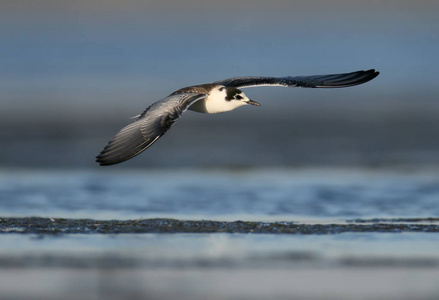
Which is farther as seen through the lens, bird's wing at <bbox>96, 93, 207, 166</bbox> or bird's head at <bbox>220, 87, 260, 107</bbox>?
bird's head at <bbox>220, 87, 260, 107</bbox>

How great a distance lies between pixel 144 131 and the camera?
36.8 feet

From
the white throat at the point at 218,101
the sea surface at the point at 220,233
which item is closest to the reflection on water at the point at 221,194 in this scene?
the sea surface at the point at 220,233

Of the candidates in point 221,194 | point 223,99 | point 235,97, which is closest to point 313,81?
point 235,97

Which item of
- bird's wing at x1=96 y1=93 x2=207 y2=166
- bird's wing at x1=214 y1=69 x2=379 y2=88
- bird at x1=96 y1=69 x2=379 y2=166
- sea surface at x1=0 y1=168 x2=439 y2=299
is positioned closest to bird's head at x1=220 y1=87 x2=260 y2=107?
bird at x1=96 y1=69 x2=379 y2=166

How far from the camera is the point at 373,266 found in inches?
393

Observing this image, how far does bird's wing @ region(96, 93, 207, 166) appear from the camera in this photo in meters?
10.7

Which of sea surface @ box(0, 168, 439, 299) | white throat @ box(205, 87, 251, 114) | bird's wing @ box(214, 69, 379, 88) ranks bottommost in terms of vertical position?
sea surface @ box(0, 168, 439, 299)

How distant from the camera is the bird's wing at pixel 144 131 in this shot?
10734 millimetres

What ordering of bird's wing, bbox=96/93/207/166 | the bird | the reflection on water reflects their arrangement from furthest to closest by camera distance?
the reflection on water < the bird < bird's wing, bbox=96/93/207/166

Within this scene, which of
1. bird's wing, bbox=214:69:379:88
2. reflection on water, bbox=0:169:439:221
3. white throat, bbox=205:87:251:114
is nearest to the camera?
white throat, bbox=205:87:251:114

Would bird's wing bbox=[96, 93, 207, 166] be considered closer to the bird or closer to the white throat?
the bird

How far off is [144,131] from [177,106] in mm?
629

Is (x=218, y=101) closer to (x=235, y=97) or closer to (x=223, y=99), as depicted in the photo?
(x=223, y=99)

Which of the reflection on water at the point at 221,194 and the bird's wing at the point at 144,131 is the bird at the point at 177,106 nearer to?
the bird's wing at the point at 144,131
